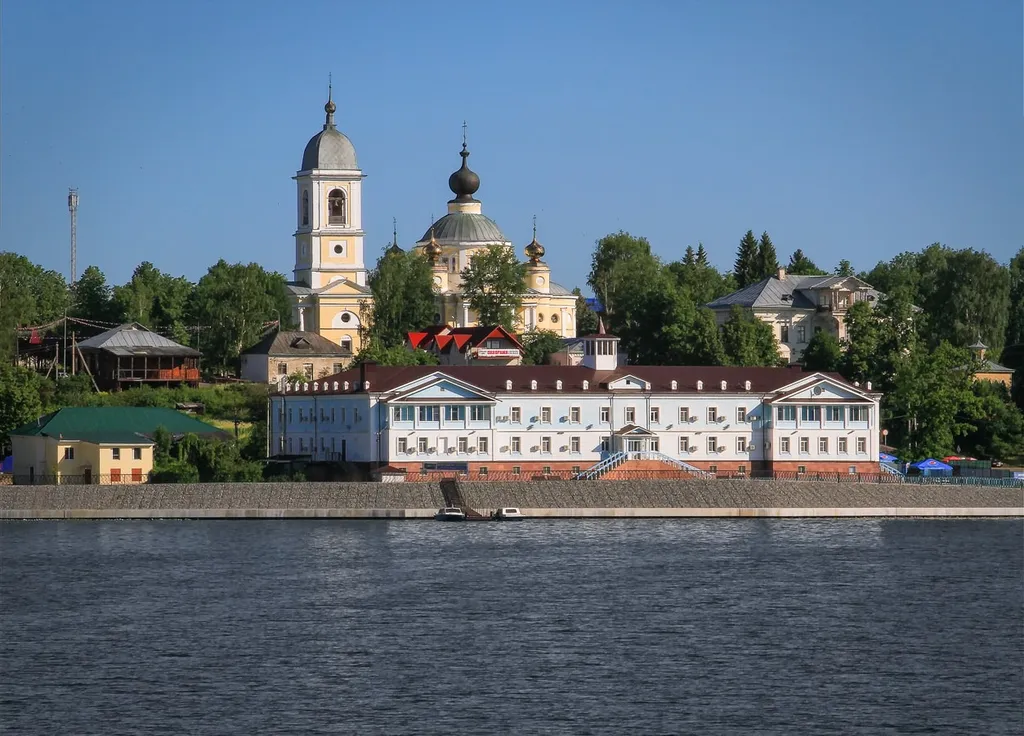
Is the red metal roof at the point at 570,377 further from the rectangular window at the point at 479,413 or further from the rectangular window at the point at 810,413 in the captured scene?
the rectangular window at the point at 810,413

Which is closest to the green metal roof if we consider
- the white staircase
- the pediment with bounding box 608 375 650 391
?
the white staircase

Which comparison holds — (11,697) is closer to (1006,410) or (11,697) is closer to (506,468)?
(506,468)

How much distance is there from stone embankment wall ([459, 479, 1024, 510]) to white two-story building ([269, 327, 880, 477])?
17.6 ft

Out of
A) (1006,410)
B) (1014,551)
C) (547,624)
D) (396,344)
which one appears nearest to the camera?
(547,624)

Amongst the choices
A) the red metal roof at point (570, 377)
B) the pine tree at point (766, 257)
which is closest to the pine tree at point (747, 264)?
the pine tree at point (766, 257)

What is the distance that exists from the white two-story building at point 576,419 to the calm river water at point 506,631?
13.2 m

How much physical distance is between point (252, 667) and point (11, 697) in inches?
220

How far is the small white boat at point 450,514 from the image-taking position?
7844cm

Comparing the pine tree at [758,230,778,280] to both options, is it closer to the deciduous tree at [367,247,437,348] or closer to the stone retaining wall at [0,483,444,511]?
the deciduous tree at [367,247,437,348]

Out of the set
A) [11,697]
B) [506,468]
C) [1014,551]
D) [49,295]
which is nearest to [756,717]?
[11,697]

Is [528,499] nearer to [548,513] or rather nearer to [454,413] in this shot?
[548,513]

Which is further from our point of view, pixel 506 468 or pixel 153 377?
pixel 153 377

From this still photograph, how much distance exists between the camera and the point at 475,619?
51.7 m

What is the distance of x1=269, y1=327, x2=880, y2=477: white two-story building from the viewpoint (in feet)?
284
